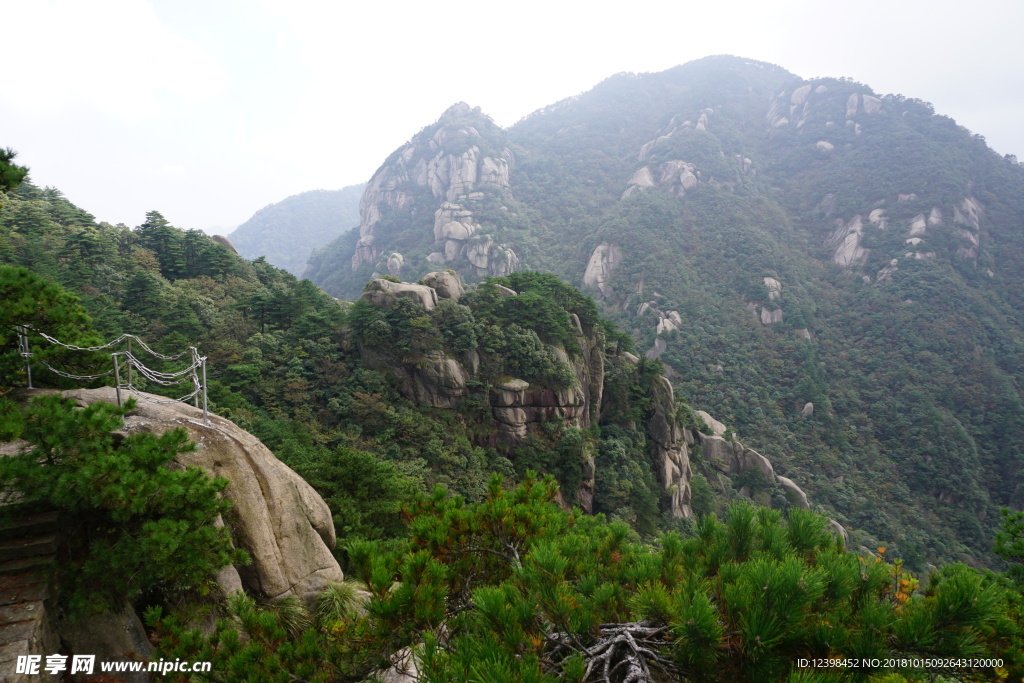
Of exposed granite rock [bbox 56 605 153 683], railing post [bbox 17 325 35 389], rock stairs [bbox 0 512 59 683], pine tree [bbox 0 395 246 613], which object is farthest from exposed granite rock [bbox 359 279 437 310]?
exposed granite rock [bbox 56 605 153 683]

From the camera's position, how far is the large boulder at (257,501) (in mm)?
5742

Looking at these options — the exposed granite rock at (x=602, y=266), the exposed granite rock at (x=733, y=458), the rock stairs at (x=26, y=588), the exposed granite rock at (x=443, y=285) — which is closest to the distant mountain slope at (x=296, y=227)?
the exposed granite rock at (x=602, y=266)

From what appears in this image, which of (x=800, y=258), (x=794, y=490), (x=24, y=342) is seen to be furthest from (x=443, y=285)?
(x=800, y=258)

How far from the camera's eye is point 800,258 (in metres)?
56.4

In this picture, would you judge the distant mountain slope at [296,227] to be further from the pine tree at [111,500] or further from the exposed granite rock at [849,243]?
the exposed granite rock at [849,243]

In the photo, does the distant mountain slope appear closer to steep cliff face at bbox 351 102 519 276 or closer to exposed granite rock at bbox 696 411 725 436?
steep cliff face at bbox 351 102 519 276

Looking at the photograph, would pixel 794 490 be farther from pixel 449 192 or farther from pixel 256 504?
pixel 449 192

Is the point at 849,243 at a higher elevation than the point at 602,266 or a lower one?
higher

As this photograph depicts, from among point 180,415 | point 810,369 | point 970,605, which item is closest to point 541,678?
point 970,605

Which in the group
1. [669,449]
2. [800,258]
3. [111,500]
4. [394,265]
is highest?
[800,258]

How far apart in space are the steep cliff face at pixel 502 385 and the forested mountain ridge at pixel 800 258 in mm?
19502

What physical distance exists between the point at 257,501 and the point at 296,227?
420 feet

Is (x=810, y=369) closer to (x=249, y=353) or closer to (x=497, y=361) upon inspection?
(x=497, y=361)

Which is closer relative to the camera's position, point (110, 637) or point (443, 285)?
point (110, 637)
